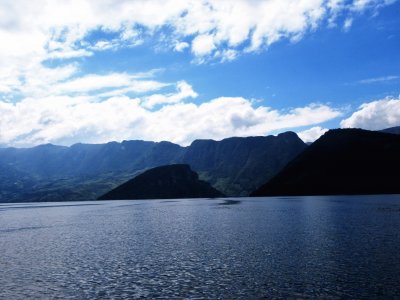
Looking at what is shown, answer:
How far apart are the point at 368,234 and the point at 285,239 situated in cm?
2160

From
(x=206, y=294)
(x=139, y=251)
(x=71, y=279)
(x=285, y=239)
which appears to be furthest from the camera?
(x=285, y=239)

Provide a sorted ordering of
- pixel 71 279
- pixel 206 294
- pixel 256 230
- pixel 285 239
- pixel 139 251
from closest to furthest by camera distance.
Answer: pixel 206 294, pixel 71 279, pixel 139 251, pixel 285 239, pixel 256 230

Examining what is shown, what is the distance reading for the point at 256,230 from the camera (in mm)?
116812

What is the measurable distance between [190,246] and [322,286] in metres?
43.2

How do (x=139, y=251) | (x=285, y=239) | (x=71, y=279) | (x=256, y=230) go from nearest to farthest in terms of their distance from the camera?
(x=71, y=279)
(x=139, y=251)
(x=285, y=239)
(x=256, y=230)

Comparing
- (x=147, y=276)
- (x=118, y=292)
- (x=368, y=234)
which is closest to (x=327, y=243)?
(x=368, y=234)

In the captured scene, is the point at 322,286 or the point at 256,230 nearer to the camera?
the point at 322,286

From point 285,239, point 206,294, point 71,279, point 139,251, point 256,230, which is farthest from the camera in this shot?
point 256,230

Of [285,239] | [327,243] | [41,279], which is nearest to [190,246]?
[285,239]

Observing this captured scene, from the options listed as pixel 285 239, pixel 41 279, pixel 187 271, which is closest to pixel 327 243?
pixel 285 239

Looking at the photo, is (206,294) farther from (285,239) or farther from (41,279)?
(285,239)

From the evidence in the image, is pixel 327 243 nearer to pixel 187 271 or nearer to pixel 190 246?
pixel 190 246

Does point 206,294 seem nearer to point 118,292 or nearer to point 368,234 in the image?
point 118,292

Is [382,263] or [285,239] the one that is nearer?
[382,263]
